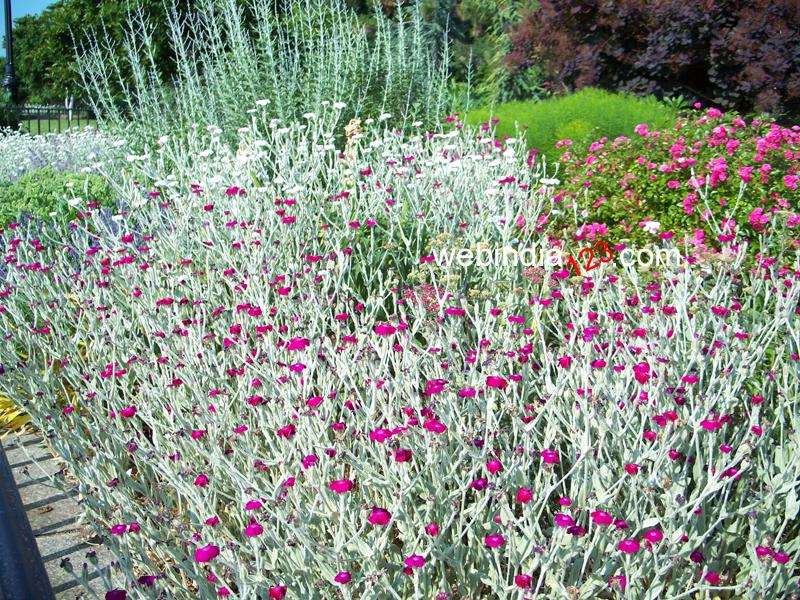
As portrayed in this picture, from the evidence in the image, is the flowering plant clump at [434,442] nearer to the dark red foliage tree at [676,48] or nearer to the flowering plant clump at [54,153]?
the flowering plant clump at [54,153]

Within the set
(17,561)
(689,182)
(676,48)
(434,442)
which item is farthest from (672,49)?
(17,561)

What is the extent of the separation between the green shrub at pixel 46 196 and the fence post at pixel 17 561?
200 inches

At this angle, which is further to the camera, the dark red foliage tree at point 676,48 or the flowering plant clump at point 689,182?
the dark red foliage tree at point 676,48

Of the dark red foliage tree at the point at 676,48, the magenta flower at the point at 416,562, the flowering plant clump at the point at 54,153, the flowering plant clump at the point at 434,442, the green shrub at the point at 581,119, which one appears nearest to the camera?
the magenta flower at the point at 416,562

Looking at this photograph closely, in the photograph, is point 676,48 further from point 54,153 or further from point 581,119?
point 54,153

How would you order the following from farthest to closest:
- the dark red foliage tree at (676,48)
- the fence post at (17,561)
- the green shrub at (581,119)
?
the dark red foliage tree at (676,48)
the green shrub at (581,119)
the fence post at (17,561)

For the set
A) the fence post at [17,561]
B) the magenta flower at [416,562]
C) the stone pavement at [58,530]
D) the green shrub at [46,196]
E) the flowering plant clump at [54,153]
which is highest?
the fence post at [17,561]

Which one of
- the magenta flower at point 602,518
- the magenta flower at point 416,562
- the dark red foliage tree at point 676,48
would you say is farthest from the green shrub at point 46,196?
the dark red foliage tree at point 676,48

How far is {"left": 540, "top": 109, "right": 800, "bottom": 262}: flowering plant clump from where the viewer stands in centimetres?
455

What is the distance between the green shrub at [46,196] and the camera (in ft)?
19.7

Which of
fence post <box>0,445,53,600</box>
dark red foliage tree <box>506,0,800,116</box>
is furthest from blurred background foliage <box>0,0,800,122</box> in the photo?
fence post <box>0,445,53,600</box>

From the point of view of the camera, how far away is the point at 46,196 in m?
6.32

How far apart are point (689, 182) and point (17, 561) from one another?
3958 mm

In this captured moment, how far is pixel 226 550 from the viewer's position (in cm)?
191
